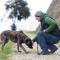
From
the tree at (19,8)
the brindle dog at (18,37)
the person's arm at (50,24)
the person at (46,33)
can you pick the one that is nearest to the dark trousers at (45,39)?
the person at (46,33)

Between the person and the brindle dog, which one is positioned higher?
the person

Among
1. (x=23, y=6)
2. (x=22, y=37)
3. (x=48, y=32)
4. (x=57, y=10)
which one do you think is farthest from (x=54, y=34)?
(x=23, y=6)

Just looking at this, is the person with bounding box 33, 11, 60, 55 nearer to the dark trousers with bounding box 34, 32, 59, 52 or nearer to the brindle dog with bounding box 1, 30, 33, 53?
the dark trousers with bounding box 34, 32, 59, 52

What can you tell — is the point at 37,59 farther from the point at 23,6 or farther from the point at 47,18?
the point at 23,6

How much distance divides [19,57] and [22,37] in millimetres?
1884

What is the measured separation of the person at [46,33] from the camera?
42.0 ft

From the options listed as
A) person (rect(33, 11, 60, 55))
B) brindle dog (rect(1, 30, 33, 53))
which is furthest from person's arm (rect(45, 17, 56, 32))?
brindle dog (rect(1, 30, 33, 53))

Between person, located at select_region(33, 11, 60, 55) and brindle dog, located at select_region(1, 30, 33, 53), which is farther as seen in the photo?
brindle dog, located at select_region(1, 30, 33, 53)

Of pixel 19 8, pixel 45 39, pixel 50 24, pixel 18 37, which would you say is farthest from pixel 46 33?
pixel 19 8

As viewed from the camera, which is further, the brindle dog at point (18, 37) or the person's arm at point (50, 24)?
the brindle dog at point (18, 37)

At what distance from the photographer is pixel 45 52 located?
12992mm

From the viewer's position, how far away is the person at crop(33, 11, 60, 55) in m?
12.8

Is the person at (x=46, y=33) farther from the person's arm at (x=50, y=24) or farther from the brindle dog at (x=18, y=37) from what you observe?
the brindle dog at (x=18, y=37)

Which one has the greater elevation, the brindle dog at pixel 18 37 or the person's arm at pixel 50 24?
the person's arm at pixel 50 24
